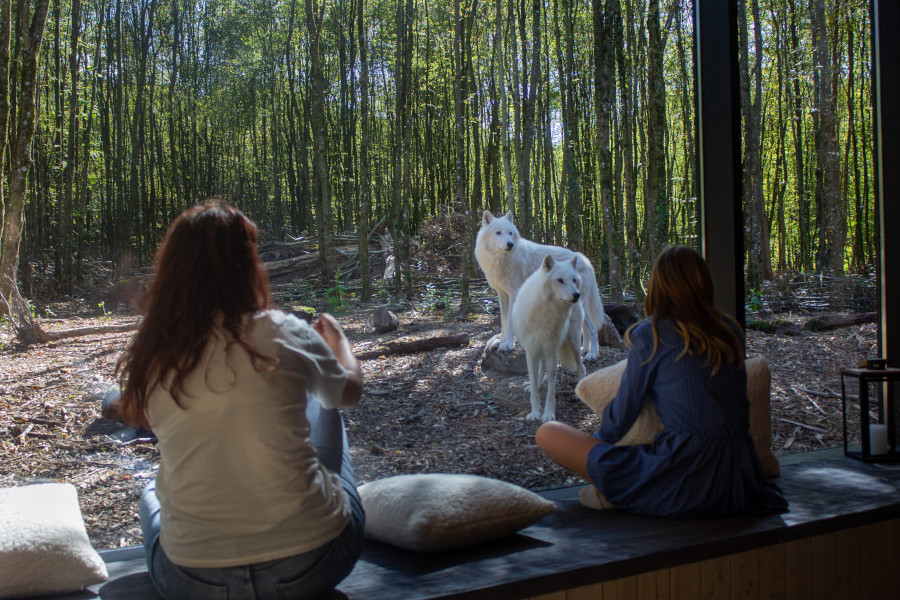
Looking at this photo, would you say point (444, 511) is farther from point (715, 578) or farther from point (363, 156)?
point (363, 156)

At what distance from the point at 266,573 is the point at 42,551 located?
1.74ft

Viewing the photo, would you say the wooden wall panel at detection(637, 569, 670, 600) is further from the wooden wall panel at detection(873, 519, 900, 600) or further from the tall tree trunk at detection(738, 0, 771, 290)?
the tall tree trunk at detection(738, 0, 771, 290)

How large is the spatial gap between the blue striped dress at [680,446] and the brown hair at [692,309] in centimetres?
3

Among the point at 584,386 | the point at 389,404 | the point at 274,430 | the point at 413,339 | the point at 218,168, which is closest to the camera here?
the point at 274,430

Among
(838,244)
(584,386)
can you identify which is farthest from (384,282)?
(838,244)

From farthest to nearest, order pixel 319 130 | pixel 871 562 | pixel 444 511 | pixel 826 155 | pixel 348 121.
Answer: pixel 826 155 < pixel 348 121 < pixel 319 130 < pixel 871 562 < pixel 444 511

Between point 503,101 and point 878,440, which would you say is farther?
point 503,101

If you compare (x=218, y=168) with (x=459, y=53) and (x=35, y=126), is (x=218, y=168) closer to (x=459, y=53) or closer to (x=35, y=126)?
→ (x=35, y=126)

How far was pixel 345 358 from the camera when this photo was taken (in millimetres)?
1340

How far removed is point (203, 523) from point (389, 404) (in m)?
1.81

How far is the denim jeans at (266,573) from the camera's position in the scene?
1136mm

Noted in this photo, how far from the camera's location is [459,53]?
359 cm

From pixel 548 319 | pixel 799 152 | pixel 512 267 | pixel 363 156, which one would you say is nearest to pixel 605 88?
pixel 512 267

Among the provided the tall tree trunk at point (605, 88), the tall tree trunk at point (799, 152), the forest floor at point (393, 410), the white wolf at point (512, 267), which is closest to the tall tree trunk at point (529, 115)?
the white wolf at point (512, 267)
